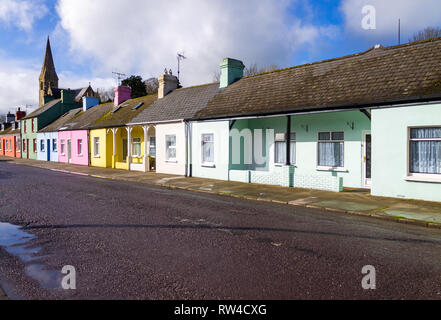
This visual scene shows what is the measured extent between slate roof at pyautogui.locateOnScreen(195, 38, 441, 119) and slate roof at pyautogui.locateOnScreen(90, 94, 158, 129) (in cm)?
841

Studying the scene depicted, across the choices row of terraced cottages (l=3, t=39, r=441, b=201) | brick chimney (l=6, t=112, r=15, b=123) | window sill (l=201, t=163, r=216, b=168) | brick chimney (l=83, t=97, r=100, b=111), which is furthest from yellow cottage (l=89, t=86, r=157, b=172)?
brick chimney (l=6, t=112, r=15, b=123)

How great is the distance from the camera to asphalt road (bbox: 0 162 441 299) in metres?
4.09

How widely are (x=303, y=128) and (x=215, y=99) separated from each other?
244 inches

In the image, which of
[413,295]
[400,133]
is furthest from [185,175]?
[413,295]

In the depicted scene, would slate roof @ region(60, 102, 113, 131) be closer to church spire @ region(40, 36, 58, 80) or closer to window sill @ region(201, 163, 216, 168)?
window sill @ region(201, 163, 216, 168)

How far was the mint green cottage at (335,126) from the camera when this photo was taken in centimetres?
1087

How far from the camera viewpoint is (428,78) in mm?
11039

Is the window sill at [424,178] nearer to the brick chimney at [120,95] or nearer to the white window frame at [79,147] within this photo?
the brick chimney at [120,95]

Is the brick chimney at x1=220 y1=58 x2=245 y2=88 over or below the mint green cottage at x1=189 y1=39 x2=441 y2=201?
over

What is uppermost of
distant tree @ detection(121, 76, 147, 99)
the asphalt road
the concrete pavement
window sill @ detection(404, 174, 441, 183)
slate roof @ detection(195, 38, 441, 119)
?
distant tree @ detection(121, 76, 147, 99)

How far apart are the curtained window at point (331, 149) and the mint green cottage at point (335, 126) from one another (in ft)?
0.14

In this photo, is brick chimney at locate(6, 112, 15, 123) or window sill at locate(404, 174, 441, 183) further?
brick chimney at locate(6, 112, 15, 123)

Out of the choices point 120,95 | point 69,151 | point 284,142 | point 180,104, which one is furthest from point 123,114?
point 284,142

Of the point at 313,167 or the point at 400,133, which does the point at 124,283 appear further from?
the point at 313,167
